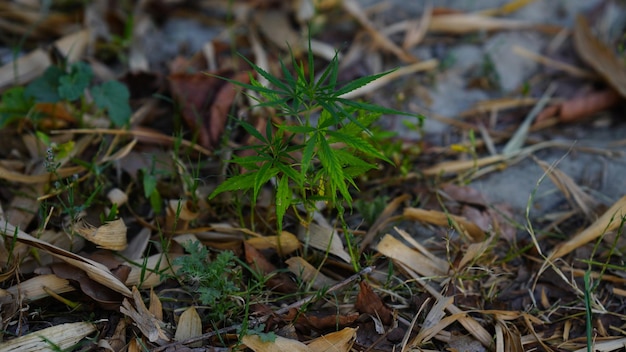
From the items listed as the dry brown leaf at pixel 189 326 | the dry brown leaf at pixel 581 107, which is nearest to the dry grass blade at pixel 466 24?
the dry brown leaf at pixel 581 107

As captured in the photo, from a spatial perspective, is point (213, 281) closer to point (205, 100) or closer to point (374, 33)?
point (205, 100)

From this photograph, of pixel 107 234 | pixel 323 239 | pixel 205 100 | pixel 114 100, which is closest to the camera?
pixel 107 234

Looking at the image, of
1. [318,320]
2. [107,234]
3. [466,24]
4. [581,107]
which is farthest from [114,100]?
[581,107]

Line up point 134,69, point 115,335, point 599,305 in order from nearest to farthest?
point 115,335
point 599,305
point 134,69

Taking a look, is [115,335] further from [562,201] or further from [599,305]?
[562,201]

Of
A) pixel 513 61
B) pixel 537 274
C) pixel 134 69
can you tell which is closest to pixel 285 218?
pixel 537 274

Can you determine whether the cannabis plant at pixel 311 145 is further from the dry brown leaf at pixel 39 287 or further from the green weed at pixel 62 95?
the green weed at pixel 62 95
